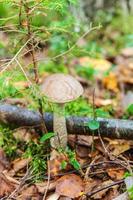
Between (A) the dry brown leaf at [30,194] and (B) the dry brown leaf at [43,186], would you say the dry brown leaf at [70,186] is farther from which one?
(A) the dry brown leaf at [30,194]

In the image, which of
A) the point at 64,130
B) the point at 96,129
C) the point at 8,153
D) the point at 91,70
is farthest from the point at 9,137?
the point at 91,70

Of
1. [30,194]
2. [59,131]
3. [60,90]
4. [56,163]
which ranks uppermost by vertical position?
[60,90]

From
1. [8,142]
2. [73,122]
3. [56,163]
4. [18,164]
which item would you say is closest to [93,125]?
[73,122]

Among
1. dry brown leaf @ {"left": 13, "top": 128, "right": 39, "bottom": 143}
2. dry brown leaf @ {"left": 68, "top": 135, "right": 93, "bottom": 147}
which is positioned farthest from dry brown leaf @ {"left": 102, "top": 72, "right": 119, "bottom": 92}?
dry brown leaf @ {"left": 13, "top": 128, "right": 39, "bottom": 143}

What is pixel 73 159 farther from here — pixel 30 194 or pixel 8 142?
pixel 8 142

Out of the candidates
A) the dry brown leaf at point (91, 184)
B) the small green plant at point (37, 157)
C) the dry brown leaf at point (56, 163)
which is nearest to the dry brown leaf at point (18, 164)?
the small green plant at point (37, 157)

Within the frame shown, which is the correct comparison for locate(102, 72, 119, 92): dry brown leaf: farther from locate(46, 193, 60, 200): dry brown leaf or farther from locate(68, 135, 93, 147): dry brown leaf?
locate(46, 193, 60, 200): dry brown leaf
